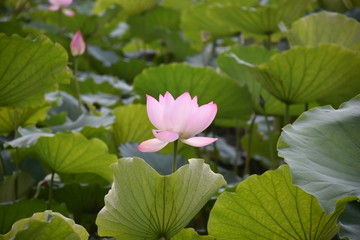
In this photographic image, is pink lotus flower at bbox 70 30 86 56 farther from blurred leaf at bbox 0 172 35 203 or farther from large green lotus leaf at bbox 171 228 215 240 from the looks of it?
large green lotus leaf at bbox 171 228 215 240

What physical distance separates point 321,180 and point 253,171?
1.31 m

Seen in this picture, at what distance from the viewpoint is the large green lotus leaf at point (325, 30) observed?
1505 mm

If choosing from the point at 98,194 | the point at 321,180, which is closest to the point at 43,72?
the point at 98,194

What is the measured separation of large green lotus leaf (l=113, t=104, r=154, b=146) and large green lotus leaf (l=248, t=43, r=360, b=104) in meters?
0.33

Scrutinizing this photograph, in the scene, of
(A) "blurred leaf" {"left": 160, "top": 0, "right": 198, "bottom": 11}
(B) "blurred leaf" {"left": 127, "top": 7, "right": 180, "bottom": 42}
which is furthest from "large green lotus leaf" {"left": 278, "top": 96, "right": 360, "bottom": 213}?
(A) "blurred leaf" {"left": 160, "top": 0, "right": 198, "bottom": 11}

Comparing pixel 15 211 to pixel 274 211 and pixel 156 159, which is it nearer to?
pixel 156 159

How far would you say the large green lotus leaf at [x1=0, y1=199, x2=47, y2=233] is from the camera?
1229mm

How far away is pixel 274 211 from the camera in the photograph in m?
0.98

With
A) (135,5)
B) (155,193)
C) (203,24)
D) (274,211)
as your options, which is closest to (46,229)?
(155,193)

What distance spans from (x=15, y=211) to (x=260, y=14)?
920 mm

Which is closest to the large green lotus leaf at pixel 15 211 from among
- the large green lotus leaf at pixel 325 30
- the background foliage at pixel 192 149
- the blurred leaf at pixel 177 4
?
the background foliage at pixel 192 149

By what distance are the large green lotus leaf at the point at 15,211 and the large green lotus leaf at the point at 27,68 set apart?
221mm

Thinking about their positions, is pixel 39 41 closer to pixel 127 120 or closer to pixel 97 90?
pixel 127 120

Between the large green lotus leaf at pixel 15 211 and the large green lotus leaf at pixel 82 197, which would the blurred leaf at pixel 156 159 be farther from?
the large green lotus leaf at pixel 15 211
